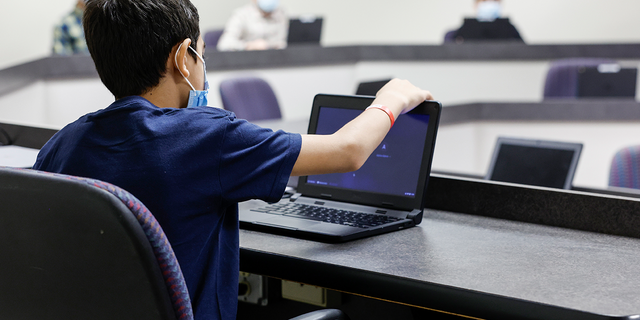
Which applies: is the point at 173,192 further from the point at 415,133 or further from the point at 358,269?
the point at 415,133

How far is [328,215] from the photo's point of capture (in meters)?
1.14

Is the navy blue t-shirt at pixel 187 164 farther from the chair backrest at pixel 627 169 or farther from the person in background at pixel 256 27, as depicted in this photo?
the person in background at pixel 256 27

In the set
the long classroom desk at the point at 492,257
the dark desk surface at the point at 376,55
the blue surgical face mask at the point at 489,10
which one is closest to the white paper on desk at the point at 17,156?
the long classroom desk at the point at 492,257

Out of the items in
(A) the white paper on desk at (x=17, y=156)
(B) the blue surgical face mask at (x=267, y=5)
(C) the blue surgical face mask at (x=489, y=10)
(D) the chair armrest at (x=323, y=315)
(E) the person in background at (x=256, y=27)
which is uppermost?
(C) the blue surgical face mask at (x=489, y=10)

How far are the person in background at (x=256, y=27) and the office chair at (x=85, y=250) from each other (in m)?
4.48

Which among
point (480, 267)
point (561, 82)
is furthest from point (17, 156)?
point (561, 82)

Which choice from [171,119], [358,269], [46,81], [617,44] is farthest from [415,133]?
[617,44]

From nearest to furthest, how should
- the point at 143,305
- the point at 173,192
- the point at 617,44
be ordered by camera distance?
1. the point at 143,305
2. the point at 173,192
3. the point at 617,44

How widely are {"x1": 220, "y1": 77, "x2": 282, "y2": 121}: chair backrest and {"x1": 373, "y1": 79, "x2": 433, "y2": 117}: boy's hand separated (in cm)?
193

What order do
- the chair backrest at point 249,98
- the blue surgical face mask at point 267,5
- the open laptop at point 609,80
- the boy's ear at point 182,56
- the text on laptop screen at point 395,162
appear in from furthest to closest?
1. the blue surgical face mask at point 267,5
2. the open laptop at point 609,80
3. the chair backrest at point 249,98
4. the text on laptop screen at point 395,162
5. the boy's ear at point 182,56

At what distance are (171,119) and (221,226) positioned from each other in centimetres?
17

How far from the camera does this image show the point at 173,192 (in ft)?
2.64

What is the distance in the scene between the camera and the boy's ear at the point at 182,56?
34.4 inches

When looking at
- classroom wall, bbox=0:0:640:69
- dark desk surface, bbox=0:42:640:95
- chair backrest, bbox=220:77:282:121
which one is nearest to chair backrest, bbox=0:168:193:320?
chair backrest, bbox=220:77:282:121
